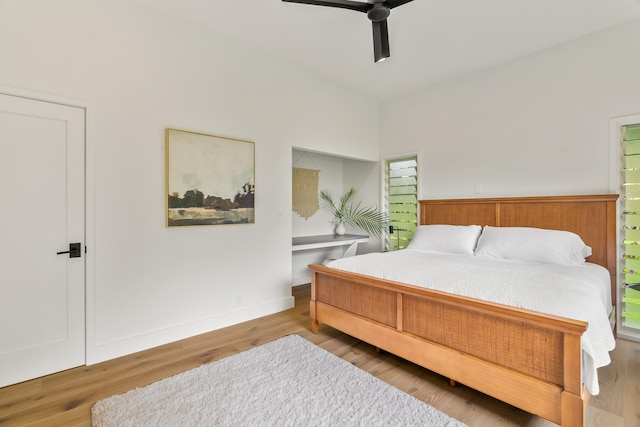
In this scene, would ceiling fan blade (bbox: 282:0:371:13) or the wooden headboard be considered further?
the wooden headboard

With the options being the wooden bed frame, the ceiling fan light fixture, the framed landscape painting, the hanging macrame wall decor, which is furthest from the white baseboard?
the ceiling fan light fixture

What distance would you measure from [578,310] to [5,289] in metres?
3.68

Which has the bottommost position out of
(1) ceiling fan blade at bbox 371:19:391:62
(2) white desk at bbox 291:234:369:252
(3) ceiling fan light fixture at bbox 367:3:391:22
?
(2) white desk at bbox 291:234:369:252

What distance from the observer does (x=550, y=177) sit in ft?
10.7

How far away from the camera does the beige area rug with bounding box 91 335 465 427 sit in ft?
5.71

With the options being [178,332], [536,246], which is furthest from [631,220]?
[178,332]

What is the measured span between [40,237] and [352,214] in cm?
406

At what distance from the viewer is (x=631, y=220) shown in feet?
9.22

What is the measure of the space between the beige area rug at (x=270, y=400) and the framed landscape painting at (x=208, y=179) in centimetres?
141

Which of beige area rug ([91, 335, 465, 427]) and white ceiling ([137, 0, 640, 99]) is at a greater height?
white ceiling ([137, 0, 640, 99])

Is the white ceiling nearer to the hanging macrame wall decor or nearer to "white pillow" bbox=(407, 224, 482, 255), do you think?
the hanging macrame wall decor

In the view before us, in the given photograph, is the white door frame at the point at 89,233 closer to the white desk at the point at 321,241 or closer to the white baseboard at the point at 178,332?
the white baseboard at the point at 178,332

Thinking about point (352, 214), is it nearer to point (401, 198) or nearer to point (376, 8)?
point (401, 198)

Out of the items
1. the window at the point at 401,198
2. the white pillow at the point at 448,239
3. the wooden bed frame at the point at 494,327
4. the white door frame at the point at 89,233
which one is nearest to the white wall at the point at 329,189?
the window at the point at 401,198
